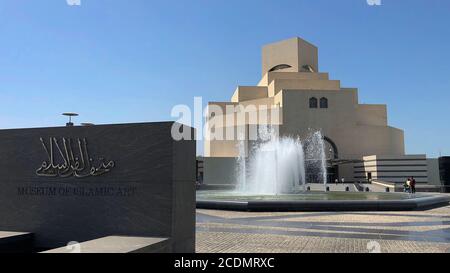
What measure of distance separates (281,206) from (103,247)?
11.4 m

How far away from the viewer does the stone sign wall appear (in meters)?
7.09

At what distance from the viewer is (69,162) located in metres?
7.80

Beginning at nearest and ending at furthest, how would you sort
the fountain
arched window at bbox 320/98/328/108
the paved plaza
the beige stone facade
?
the paved plaza < the fountain < the beige stone facade < arched window at bbox 320/98/328/108

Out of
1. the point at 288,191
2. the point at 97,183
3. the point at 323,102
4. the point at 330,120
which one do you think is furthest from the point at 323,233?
the point at 323,102

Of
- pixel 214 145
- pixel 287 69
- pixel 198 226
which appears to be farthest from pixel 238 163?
pixel 198 226

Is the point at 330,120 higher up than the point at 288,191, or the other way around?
the point at 330,120

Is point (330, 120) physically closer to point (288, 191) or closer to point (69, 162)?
point (288, 191)

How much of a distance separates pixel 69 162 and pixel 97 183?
0.74 meters

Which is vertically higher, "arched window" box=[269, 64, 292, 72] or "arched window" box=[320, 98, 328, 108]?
"arched window" box=[269, 64, 292, 72]

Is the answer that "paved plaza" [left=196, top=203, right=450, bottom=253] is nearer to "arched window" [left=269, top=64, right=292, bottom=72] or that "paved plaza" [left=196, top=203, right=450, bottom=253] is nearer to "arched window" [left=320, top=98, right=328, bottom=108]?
"arched window" [left=320, top=98, right=328, bottom=108]

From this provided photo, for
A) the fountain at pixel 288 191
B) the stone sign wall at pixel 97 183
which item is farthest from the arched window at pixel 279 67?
the stone sign wall at pixel 97 183

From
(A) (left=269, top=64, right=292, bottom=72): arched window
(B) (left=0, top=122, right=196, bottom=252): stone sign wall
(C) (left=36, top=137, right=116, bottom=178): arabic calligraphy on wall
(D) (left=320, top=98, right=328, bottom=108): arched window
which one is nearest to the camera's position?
(B) (left=0, top=122, right=196, bottom=252): stone sign wall

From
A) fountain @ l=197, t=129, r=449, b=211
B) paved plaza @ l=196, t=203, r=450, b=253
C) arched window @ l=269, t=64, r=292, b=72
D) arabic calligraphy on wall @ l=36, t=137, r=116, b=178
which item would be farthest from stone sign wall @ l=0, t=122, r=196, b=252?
arched window @ l=269, t=64, r=292, b=72

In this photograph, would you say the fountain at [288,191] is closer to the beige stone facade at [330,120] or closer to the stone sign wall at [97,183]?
the beige stone facade at [330,120]
